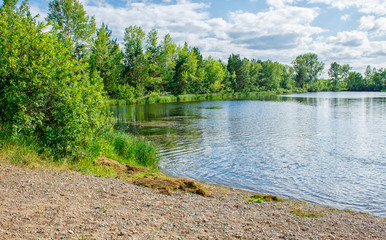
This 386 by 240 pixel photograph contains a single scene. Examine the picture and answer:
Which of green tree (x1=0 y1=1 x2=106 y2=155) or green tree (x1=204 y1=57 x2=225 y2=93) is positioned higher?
green tree (x1=204 y1=57 x2=225 y2=93)

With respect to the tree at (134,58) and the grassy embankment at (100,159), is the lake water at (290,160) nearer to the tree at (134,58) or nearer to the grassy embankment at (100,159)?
the grassy embankment at (100,159)

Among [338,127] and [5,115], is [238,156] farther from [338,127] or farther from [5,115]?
[338,127]

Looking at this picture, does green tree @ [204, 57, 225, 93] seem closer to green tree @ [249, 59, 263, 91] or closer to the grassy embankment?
green tree @ [249, 59, 263, 91]

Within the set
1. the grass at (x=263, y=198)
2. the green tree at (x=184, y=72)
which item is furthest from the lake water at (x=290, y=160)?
the green tree at (x=184, y=72)

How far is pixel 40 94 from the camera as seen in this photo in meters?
12.5

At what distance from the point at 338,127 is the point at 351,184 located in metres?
19.2

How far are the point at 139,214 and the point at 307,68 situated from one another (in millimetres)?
189123

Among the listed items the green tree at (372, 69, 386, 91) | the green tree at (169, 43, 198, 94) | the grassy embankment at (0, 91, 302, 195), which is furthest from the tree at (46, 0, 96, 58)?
the green tree at (372, 69, 386, 91)

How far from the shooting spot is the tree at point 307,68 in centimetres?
17526

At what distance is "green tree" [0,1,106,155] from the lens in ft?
40.5

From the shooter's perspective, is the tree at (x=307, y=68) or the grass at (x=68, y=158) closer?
the grass at (x=68, y=158)

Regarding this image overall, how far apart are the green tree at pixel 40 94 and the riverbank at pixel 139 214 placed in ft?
7.42

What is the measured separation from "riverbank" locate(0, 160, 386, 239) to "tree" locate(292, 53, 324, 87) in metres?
177

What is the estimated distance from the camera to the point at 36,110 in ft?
42.0
